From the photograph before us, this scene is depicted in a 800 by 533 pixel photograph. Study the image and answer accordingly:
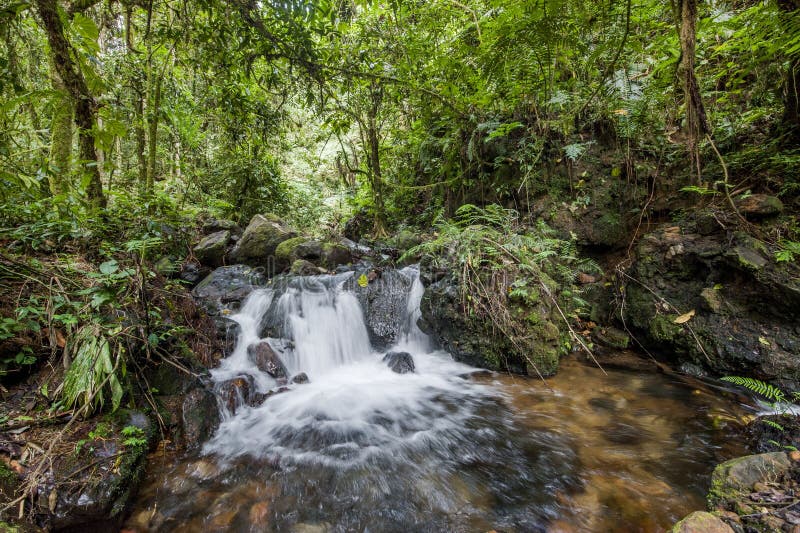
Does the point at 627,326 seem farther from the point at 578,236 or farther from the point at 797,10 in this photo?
the point at 797,10

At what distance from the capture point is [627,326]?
15.4 ft

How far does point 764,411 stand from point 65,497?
18.8ft

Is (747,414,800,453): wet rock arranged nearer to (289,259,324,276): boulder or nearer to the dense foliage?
the dense foliage

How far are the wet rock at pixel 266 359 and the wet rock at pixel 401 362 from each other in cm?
146

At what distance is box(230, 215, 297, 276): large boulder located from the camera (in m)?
7.04

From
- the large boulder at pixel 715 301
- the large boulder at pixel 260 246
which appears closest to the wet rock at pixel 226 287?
the large boulder at pixel 260 246

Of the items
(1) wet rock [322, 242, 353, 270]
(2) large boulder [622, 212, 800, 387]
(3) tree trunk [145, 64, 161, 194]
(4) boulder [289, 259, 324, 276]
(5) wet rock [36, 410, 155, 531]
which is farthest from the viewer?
(1) wet rock [322, 242, 353, 270]

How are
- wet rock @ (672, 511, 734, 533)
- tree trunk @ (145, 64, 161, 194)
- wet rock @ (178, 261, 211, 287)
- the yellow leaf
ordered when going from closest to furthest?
1. wet rock @ (672, 511, 734, 533)
2. the yellow leaf
3. tree trunk @ (145, 64, 161, 194)
4. wet rock @ (178, 261, 211, 287)

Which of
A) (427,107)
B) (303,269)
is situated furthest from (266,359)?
(427,107)

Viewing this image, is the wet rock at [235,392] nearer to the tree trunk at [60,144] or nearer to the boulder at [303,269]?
the boulder at [303,269]

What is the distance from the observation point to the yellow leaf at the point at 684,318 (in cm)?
409

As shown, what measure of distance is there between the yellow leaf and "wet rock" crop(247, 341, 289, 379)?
201 inches

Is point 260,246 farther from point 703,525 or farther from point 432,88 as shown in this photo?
point 703,525

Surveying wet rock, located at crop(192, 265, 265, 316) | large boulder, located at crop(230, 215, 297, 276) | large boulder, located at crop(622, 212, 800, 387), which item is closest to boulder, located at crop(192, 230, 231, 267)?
large boulder, located at crop(230, 215, 297, 276)
